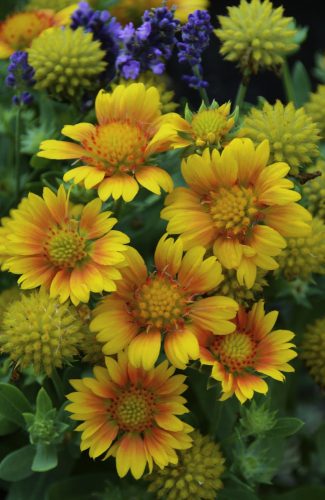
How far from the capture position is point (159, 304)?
2.55ft

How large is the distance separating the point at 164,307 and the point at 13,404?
0.24m

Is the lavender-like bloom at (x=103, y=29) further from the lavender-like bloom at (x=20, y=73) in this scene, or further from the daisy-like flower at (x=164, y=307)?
the daisy-like flower at (x=164, y=307)

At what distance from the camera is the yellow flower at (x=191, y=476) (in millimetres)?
809

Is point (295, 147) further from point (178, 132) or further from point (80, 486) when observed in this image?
point (80, 486)

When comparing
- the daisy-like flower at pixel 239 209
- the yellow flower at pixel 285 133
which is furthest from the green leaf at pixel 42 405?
the yellow flower at pixel 285 133

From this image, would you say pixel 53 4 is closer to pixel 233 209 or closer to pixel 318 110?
pixel 318 110

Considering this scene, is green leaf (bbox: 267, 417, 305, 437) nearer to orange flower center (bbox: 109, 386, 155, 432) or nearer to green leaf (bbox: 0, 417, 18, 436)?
orange flower center (bbox: 109, 386, 155, 432)

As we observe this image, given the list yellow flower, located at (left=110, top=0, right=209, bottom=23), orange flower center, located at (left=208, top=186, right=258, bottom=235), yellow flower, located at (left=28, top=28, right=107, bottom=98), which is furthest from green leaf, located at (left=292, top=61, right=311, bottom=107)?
orange flower center, located at (left=208, top=186, right=258, bottom=235)

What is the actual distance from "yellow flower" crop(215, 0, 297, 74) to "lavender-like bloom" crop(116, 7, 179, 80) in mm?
69

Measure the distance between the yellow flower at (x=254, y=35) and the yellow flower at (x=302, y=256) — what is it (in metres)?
0.24

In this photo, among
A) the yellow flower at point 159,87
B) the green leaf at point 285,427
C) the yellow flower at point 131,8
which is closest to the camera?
the green leaf at point 285,427

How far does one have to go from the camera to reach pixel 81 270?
0.77 m

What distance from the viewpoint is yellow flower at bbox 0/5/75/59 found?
1085 millimetres

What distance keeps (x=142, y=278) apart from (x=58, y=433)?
0.21 metres
